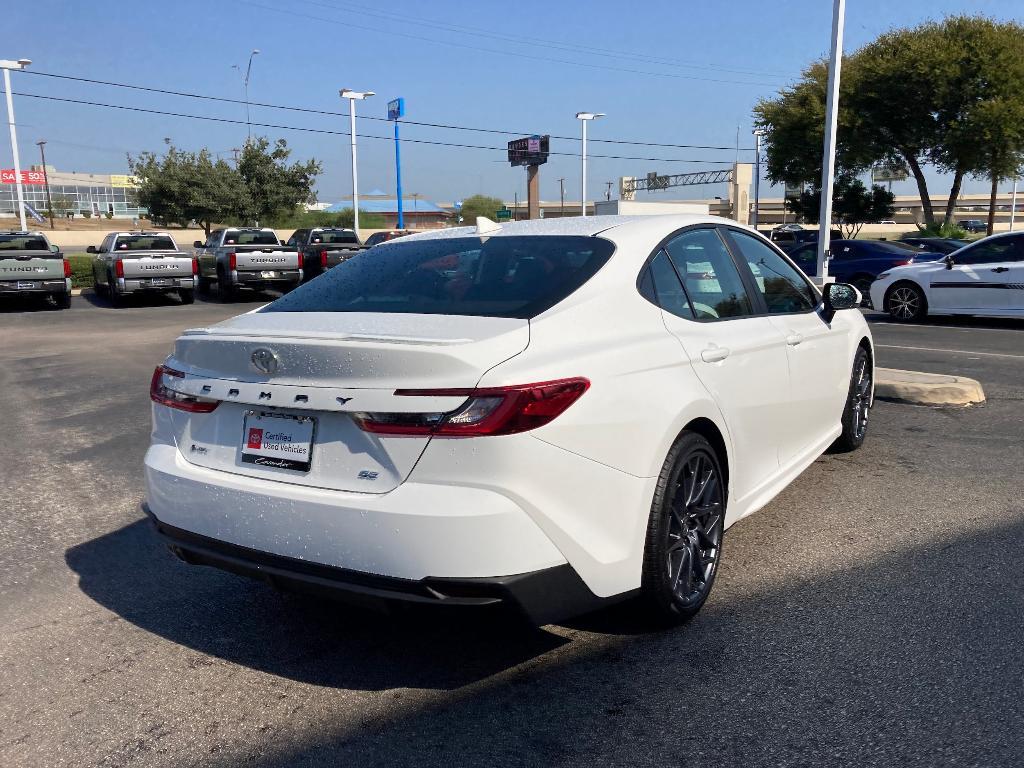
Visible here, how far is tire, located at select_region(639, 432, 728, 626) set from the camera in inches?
126

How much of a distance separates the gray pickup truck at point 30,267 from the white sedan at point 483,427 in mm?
17279

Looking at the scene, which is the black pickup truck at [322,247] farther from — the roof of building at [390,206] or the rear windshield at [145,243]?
the roof of building at [390,206]

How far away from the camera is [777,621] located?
356 cm

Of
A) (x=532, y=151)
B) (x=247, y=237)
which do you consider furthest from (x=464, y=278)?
(x=532, y=151)

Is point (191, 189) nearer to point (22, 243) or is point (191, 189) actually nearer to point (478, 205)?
point (22, 243)

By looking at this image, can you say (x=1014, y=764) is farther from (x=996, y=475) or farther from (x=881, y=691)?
(x=996, y=475)

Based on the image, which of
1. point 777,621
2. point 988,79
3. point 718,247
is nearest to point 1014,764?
point 777,621

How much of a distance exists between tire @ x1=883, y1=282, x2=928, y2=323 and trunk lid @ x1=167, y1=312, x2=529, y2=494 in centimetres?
1357

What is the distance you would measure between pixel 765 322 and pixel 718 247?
43cm

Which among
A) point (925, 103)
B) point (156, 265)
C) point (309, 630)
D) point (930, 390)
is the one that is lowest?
point (309, 630)

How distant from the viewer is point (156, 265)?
64.5 ft

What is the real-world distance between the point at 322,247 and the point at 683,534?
68.9 ft

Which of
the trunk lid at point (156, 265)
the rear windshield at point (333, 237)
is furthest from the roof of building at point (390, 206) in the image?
the trunk lid at point (156, 265)

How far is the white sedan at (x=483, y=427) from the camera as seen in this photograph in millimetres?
2713
